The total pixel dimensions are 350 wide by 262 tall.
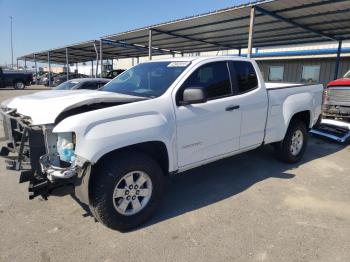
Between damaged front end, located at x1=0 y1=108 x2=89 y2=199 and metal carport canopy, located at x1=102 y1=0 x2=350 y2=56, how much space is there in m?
8.32

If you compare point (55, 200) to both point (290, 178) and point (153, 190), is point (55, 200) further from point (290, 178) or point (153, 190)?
point (290, 178)

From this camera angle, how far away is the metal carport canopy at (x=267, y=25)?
987 cm

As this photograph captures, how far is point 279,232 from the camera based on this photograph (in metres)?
3.38

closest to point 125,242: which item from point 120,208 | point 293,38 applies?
point 120,208

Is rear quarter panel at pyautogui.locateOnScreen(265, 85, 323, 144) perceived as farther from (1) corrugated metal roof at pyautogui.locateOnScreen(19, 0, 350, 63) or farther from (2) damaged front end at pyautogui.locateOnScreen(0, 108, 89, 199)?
(1) corrugated metal roof at pyautogui.locateOnScreen(19, 0, 350, 63)

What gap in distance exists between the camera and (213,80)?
13.9 feet

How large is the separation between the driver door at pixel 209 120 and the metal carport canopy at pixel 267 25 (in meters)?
6.25

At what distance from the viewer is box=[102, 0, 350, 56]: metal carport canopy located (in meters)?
9.87

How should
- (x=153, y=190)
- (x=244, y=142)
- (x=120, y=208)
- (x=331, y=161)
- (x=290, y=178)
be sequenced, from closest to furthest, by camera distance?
(x=120, y=208)
(x=153, y=190)
(x=244, y=142)
(x=290, y=178)
(x=331, y=161)

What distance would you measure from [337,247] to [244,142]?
1.91 metres

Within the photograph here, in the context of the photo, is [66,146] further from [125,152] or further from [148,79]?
[148,79]

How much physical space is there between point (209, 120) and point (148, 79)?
104 cm

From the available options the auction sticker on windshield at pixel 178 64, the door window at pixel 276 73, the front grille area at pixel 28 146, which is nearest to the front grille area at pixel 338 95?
the auction sticker on windshield at pixel 178 64

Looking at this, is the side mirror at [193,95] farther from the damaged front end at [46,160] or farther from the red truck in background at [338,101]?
the red truck in background at [338,101]
